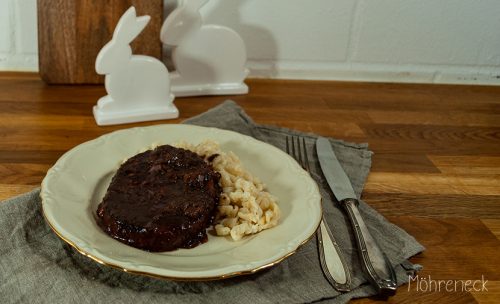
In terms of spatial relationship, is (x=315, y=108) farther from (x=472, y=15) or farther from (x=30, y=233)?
(x=30, y=233)

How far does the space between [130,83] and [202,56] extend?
0.78 ft

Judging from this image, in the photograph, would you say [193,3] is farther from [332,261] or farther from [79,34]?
[332,261]

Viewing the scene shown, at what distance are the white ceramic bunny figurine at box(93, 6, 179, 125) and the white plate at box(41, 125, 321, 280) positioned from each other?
21cm

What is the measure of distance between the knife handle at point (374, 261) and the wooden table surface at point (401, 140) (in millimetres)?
31

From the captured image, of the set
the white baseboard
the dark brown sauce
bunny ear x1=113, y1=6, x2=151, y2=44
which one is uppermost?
bunny ear x1=113, y1=6, x2=151, y2=44

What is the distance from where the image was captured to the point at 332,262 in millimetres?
758

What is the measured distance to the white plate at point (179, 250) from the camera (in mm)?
663

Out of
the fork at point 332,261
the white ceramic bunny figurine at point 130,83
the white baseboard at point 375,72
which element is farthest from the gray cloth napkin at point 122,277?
the white baseboard at point 375,72

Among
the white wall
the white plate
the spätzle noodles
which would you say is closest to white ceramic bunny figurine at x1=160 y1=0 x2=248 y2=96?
the white wall

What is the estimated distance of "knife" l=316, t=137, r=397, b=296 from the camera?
2.34 ft

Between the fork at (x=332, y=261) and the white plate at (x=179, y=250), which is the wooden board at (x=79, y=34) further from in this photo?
Result: the fork at (x=332, y=261)

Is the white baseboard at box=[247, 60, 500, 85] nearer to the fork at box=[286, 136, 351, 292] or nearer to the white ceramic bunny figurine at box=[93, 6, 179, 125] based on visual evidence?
the white ceramic bunny figurine at box=[93, 6, 179, 125]

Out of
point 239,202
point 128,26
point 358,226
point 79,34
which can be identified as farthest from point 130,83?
point 358,226

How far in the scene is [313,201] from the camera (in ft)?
2.62
